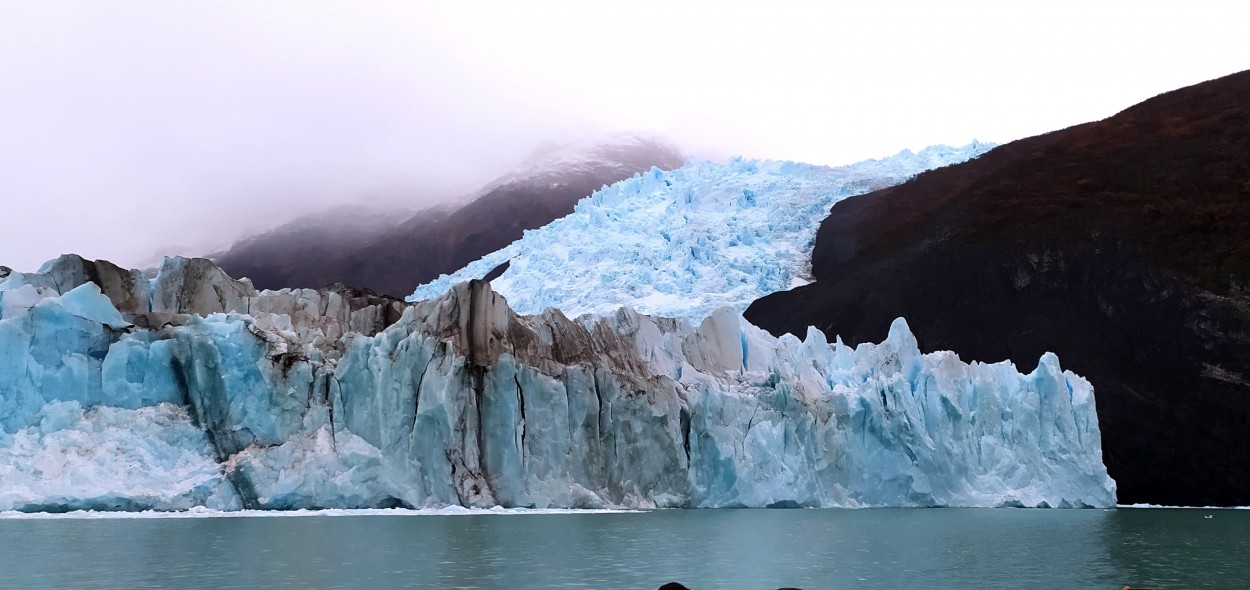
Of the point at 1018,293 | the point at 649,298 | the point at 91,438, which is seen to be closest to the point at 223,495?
the point at 91,438

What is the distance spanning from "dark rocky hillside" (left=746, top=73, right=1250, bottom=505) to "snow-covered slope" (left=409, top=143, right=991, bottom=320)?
6.27 ft

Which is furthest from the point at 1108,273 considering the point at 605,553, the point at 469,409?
the point at 605,553

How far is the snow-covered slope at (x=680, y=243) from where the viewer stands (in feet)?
204

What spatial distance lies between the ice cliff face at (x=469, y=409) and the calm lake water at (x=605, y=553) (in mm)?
1438

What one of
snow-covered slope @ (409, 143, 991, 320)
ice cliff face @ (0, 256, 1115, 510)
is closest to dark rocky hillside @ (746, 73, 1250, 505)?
snow-covered slope @ (409, 143, 991, 320)

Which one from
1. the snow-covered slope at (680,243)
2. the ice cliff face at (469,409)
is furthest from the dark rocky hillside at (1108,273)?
the ice cliff face at (469,409)

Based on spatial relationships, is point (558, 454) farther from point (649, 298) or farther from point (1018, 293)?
point (1018, 293)

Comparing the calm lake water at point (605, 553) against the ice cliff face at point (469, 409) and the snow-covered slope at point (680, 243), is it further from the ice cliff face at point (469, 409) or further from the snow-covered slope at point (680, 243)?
the snow-covered slope at point (680, 243)

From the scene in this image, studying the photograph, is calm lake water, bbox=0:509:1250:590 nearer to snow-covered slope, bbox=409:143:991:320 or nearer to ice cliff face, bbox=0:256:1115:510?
ice cliff face, bbox=0:256:1115:510

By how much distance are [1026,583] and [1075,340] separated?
41801 mm

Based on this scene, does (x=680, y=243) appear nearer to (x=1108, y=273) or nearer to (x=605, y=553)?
(x=1108, y=273)

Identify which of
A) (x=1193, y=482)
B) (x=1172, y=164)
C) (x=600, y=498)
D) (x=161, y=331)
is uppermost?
(x=1172, y=164)

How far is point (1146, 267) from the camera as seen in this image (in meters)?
58.5

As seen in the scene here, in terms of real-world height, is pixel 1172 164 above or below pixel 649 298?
above
